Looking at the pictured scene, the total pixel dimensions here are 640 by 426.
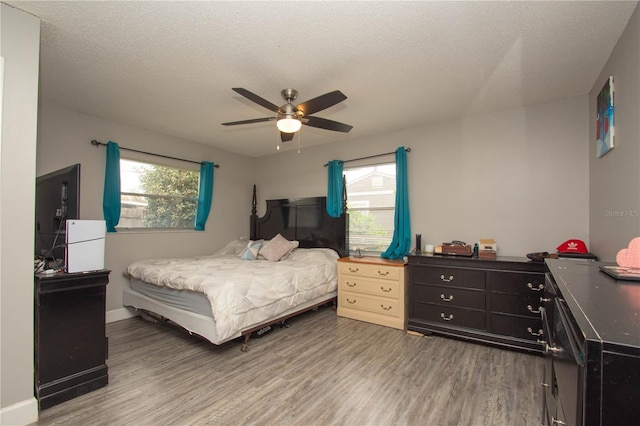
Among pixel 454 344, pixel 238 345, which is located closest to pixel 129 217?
pixel 238 345

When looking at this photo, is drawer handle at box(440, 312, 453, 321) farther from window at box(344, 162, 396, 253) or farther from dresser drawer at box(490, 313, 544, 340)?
window at box(344, 162, 396, 253)

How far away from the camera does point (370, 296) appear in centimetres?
362

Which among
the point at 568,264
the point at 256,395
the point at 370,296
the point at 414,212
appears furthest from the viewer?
the point at 414,212

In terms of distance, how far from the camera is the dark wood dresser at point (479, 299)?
8.92 ft

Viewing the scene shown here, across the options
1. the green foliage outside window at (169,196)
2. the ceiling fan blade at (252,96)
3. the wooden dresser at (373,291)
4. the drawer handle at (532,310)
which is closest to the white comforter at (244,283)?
the wooden dresser at (373,291)

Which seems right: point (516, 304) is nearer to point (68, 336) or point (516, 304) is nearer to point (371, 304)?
point (371, 304)

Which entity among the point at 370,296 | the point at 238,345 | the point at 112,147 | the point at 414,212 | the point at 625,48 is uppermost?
the point at 625,48

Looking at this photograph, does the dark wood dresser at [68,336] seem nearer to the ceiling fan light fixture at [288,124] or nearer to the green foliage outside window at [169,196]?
the ceiling fan light fixture at [288,124]

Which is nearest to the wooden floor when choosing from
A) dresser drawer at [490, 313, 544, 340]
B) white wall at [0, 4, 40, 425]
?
dresser drawer at [490, 313, 544, 340]

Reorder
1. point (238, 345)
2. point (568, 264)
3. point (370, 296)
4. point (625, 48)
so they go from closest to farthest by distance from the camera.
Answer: point (568, 264) < point (625, 48) < point (238, 345) < point (370, 296)

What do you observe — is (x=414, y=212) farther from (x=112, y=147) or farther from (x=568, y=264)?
(x=112, y=147)

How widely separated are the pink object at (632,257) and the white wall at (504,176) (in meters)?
1.99

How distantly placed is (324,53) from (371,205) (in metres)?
2.56

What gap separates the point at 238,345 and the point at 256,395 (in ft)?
3.00
